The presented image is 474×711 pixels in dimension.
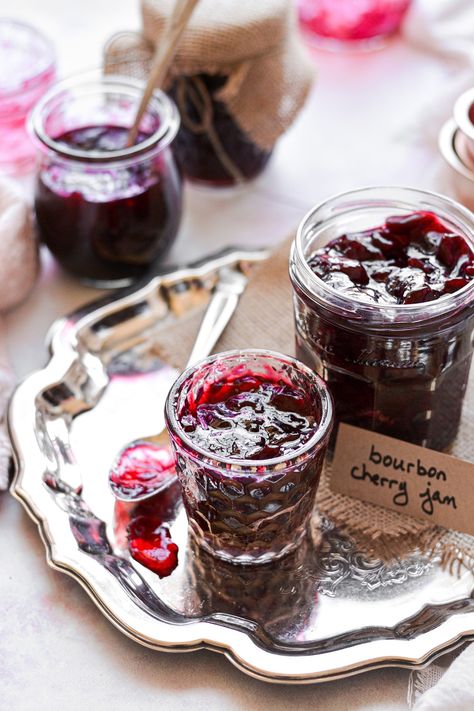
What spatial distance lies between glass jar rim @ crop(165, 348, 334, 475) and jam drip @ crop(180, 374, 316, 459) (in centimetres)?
2

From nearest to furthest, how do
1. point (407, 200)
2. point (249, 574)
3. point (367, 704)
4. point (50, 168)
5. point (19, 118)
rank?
point (367, 704)
point (249, 574)
point (407, 200)
point (50, 168)
point (19, 118)

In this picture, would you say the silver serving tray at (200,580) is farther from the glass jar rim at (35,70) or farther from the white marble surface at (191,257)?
the glass jar rim at (35,70)

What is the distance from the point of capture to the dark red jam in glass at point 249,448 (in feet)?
3.22

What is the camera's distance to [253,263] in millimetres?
1477

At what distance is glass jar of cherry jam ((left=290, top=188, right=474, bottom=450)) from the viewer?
101cm

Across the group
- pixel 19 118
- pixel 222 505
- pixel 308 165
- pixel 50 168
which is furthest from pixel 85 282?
pixel 222 505

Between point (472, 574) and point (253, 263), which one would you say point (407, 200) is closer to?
point (253, 263)

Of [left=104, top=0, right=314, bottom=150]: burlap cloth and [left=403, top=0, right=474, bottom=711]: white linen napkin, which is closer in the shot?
[left=104, top=0, right=314, bottom=150]: burlap cloth

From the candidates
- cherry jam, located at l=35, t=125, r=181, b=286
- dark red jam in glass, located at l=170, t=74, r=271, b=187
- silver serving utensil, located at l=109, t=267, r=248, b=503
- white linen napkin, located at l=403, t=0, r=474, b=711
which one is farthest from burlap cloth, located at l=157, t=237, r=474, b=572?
white linen napkin, located at l=403, t=0, r=474, b=711

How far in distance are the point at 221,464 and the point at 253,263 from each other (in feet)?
1.86

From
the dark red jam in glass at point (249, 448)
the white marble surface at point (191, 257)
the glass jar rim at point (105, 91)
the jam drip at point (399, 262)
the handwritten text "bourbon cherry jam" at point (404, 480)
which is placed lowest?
the white marble surface at point (191, 257)

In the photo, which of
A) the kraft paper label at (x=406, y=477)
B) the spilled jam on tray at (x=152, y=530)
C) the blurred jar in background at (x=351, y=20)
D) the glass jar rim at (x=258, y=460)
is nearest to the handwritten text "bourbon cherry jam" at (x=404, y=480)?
the kraft paper label at (x=406, y=477)

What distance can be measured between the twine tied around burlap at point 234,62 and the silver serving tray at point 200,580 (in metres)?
0.48

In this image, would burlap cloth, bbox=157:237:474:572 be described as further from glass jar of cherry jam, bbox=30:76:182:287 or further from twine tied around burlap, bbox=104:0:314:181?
twine tied around burlap, bbox=104:0:314:181
